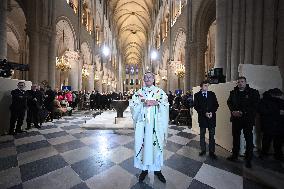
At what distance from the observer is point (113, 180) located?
366cm

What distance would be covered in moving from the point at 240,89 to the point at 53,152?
4.38m

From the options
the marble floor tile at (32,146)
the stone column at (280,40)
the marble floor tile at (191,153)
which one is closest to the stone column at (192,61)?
the stone column at (280,40)

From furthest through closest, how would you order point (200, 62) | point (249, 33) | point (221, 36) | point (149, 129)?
point (200, 62)
point (221, 36)
point (249, 33)
point (149, 129)

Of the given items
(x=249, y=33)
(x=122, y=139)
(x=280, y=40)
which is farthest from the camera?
(x=249, y=33)

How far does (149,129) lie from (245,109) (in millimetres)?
2125

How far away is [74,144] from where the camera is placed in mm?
6172

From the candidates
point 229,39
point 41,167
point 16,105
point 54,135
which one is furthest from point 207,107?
point 16,105

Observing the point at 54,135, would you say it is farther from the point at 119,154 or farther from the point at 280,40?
the point at 280,40

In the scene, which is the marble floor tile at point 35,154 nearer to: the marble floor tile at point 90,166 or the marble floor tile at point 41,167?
the marble floor tile at point 41,167

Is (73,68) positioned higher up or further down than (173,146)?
higher up

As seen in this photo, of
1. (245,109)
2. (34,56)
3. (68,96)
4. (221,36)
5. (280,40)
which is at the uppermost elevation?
(221,36)

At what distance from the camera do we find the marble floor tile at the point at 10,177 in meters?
3.42

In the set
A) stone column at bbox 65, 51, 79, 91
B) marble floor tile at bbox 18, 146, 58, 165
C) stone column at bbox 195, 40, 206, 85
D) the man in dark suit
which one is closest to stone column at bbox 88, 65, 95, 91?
stone column at bbox 65, 51, 79, 91

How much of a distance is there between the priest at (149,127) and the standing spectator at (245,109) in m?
1.76
